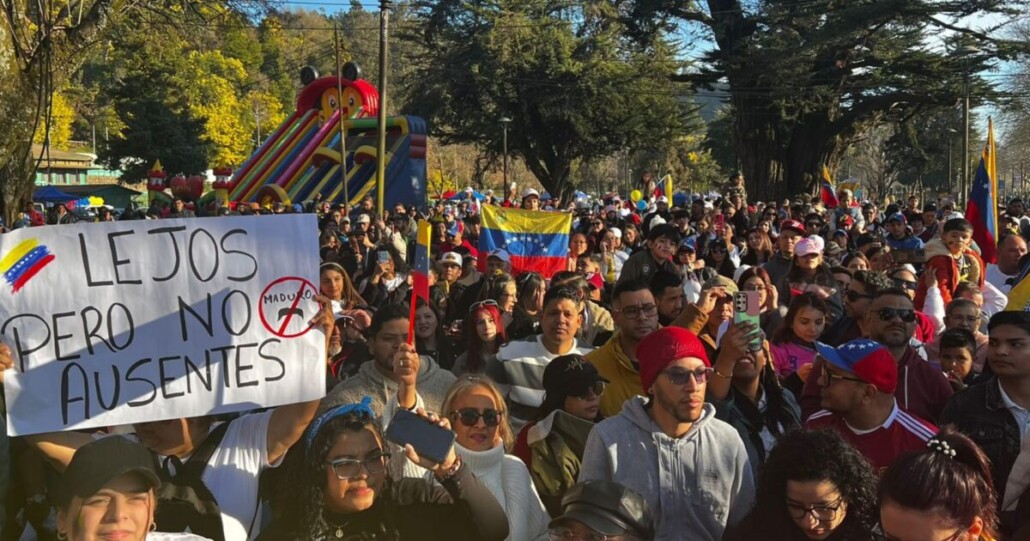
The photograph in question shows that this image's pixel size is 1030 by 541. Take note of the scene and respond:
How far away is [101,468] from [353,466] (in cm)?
77

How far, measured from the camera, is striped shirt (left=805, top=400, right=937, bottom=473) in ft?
12.4

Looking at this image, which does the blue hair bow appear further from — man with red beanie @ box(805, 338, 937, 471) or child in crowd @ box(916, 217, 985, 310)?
child in crowd @ box(916, 217, 985, 310)

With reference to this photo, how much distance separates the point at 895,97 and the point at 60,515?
29.4m

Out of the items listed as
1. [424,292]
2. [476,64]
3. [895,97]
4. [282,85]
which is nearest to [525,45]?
[476,64]

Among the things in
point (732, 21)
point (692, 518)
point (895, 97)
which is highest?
point (732, 21)

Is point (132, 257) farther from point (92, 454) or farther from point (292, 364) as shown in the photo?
point (92, 454)

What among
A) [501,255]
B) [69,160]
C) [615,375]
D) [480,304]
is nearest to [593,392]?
[615,375]

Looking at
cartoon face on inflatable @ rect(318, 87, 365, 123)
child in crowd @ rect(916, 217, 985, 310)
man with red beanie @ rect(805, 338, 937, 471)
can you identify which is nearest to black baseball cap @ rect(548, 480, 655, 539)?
man with red beanie @ rect(805, 338, 937, 471)

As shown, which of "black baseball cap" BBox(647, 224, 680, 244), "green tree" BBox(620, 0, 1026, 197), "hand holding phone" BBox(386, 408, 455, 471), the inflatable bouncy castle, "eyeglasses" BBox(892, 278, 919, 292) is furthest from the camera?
the inflatable bouncy castle

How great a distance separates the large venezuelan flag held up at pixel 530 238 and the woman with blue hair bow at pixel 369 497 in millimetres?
6576

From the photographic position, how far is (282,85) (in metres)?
101

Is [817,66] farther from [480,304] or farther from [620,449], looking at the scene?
[620,449]

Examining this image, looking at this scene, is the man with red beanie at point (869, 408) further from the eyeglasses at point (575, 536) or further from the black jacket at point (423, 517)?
the black jacket at point (423, 517)

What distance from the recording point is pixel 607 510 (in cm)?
292
